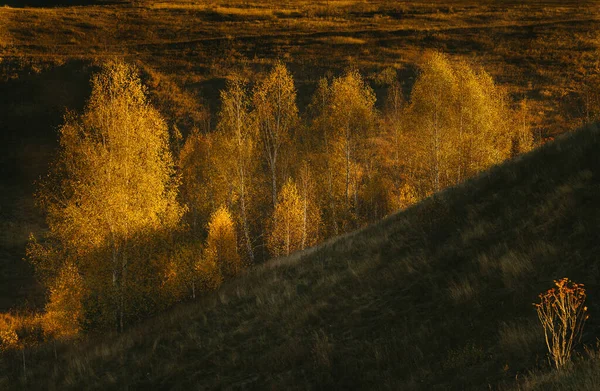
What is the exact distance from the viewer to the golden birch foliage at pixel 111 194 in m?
17.9

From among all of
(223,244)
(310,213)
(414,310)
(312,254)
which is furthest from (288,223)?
(414,310)

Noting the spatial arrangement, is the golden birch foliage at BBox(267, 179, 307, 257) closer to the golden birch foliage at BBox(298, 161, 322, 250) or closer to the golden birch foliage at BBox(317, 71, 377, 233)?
the golden birch foliage at BBox(298, 161, 322, 250)

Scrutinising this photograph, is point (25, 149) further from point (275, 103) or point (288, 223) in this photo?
point (288, 223)

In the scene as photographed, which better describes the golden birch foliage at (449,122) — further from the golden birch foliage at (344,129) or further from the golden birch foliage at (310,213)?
the golden birch foliage at (310,213)

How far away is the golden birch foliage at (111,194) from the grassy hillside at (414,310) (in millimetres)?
4081

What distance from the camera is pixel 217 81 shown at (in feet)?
220

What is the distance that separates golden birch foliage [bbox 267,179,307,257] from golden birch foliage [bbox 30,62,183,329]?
1065cm

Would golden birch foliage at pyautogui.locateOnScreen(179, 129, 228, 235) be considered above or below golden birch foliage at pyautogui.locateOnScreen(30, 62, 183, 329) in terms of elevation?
below

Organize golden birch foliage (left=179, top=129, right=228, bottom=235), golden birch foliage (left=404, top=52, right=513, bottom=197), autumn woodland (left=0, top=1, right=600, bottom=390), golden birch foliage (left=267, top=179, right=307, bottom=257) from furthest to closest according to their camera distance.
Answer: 1. golden birch foliage (left=179, top=129, right=228, bottom=235)
2. golden birch foliage (left=404, top=52, right=513, bottom=197)
3. golden birch foliage (left=267, top=179, right=307, bottom=257)
4. autumn woodland (left=0, top=1, right=600, bottom=390)

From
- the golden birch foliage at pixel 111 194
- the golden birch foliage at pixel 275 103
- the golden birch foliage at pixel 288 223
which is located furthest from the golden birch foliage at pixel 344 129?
the golden birch foliage at pixel 111 194

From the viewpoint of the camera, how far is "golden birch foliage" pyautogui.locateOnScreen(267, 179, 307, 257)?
2983 centimetres

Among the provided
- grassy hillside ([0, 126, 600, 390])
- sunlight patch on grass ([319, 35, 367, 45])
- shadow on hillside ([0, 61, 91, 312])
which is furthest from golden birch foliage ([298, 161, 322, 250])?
sunlight patch on grass ([319, 35, 367, 45])

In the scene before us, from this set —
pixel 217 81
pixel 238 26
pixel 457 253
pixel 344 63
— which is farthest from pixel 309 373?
pixel 238 26

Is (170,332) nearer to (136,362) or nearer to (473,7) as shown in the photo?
(136,362)
